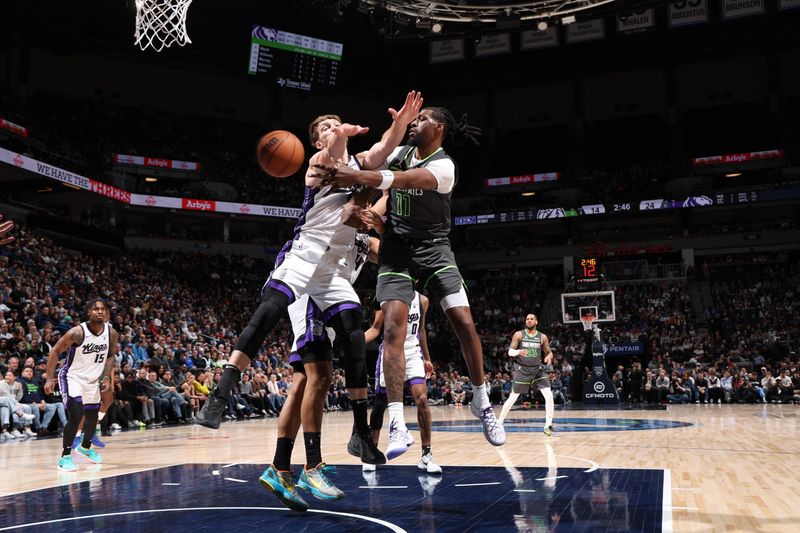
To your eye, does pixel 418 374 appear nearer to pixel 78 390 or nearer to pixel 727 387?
pixel 78 390

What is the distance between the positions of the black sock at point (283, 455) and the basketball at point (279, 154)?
177 cm

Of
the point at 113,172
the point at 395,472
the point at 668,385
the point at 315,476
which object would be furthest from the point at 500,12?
the point at 113,172

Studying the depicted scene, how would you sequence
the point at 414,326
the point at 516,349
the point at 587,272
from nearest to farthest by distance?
the point at 414,326 → the point at 516,349 → the point at 587,272

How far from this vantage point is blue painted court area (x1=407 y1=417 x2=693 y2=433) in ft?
39.1

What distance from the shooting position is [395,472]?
21.0ft

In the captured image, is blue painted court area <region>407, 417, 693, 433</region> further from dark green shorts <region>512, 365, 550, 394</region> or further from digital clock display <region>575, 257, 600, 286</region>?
digital clock display <region>575, 257, 600, 286</region>

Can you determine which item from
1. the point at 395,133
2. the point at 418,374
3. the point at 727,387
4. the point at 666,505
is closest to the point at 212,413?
the point at 395,133

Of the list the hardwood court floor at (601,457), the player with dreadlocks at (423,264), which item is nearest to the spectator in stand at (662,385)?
the hardwood court floor at (601,457)

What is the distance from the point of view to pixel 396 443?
4.32 metres

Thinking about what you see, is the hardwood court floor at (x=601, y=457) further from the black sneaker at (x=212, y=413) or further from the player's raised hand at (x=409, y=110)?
the player's raised hand at (x=409, y=110)

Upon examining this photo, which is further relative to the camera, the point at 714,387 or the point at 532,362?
the point at 714,387

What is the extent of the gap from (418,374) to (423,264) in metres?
1.93

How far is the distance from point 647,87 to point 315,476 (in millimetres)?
36755

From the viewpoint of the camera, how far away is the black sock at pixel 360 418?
185 inches
